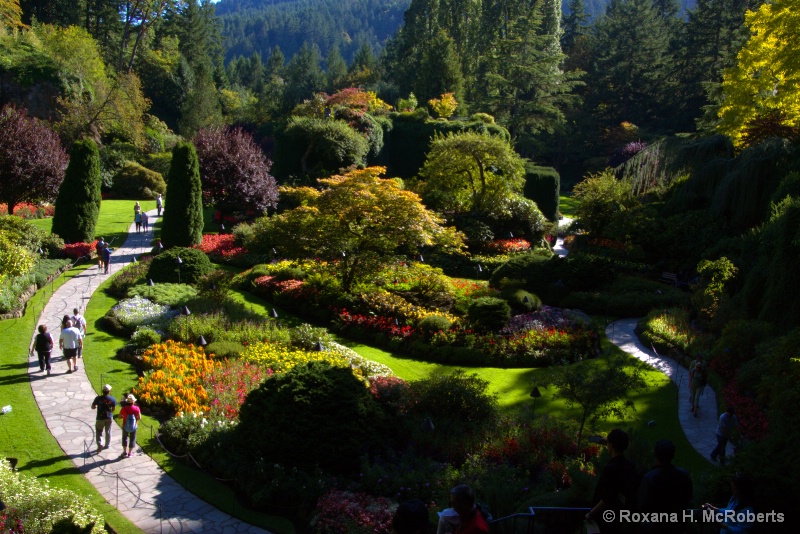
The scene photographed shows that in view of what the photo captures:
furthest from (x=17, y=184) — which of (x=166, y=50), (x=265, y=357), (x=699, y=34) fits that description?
(x=699, y=34)

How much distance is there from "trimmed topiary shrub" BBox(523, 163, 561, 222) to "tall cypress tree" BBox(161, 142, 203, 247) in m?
17.8

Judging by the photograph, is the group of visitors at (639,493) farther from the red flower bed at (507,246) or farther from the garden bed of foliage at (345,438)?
the red flower bed at (507,246)

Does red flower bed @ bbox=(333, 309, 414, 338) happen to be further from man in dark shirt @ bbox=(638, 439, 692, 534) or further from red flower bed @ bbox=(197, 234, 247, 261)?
man in dark shirt @ bbox=(638, 439, 692, 534)

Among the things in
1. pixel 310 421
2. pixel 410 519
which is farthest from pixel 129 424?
pixel 410 519

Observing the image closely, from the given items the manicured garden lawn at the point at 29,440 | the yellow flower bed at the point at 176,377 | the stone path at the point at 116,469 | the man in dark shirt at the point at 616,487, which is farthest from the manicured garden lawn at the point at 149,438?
the man in dark shirt at the point at 616,487

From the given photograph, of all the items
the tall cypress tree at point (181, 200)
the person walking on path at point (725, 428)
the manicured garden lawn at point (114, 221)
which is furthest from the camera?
the manicured garden lawn at point (114, 221)

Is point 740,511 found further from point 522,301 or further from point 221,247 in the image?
point 221,247

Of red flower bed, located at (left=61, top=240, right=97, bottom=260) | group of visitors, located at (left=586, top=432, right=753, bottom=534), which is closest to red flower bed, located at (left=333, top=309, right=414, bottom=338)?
red flower bed, located at (left=61, top=240, right=97, bottom=260)

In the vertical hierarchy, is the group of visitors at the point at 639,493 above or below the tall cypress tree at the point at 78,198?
below

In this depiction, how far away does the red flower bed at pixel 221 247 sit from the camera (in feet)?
76.4

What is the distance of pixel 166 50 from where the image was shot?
55812mm

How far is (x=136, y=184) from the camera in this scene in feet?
113

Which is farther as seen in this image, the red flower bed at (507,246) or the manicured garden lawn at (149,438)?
the red flower bed at (507,246)

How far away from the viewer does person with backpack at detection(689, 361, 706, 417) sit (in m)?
12.3
